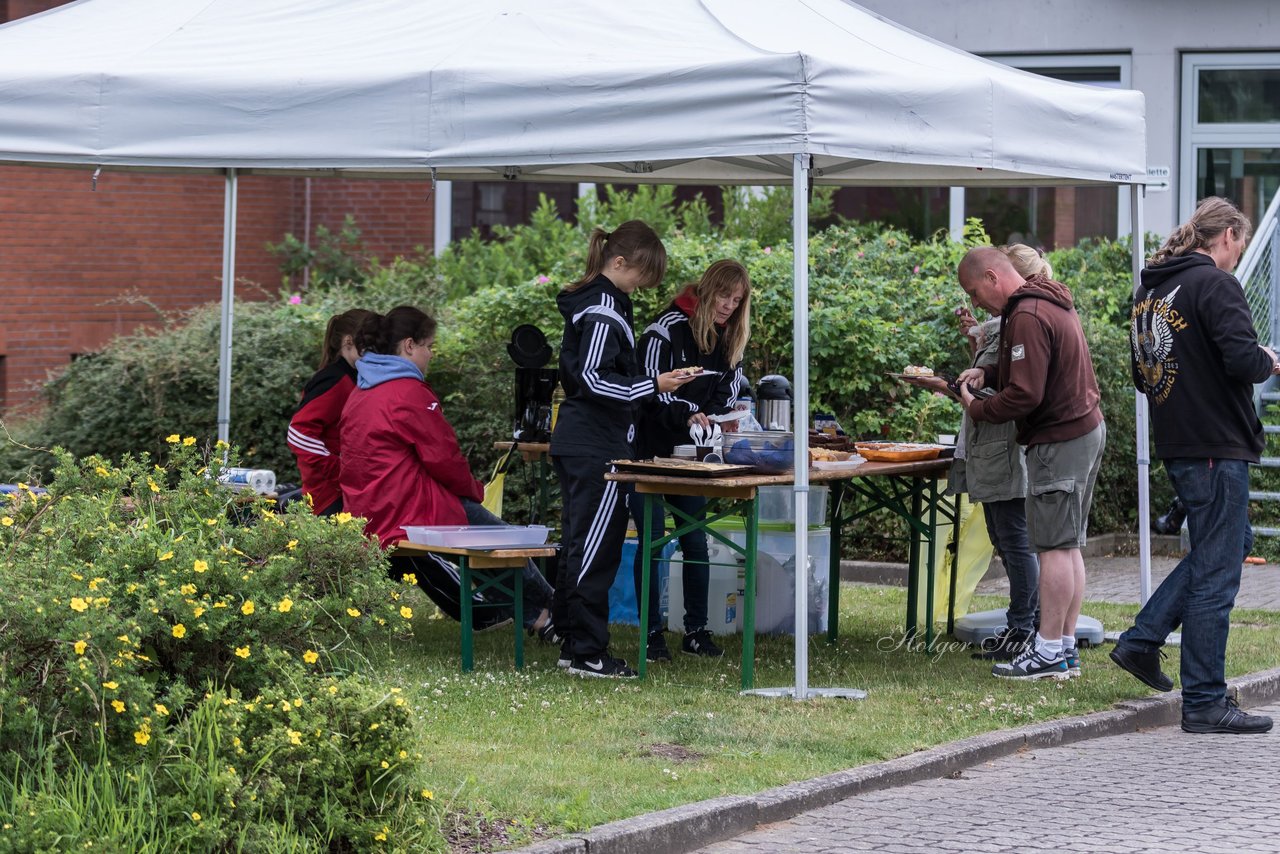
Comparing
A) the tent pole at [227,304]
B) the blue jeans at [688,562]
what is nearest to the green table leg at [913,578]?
the blue jeans at [688,562]

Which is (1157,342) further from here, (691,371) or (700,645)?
(700,645)

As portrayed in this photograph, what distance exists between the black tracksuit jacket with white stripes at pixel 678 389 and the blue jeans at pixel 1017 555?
4.41 feet

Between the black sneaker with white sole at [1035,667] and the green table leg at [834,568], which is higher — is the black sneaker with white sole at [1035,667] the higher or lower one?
the lower one

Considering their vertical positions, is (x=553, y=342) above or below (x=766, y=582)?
above

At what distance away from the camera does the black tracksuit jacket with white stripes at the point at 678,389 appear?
327 inches

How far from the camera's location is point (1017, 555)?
8.32 m

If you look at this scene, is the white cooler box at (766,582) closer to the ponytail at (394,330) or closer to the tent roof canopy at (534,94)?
the ponytail at (394,330)

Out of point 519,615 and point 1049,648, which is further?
point 519,615

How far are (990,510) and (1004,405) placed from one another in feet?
2.80

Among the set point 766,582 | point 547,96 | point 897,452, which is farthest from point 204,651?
point 766,582

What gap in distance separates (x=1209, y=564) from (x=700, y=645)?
251cm

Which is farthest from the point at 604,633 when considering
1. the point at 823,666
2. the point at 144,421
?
the point at 144,421

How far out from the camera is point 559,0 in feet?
26.5

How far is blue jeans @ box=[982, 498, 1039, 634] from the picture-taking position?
325 inches
